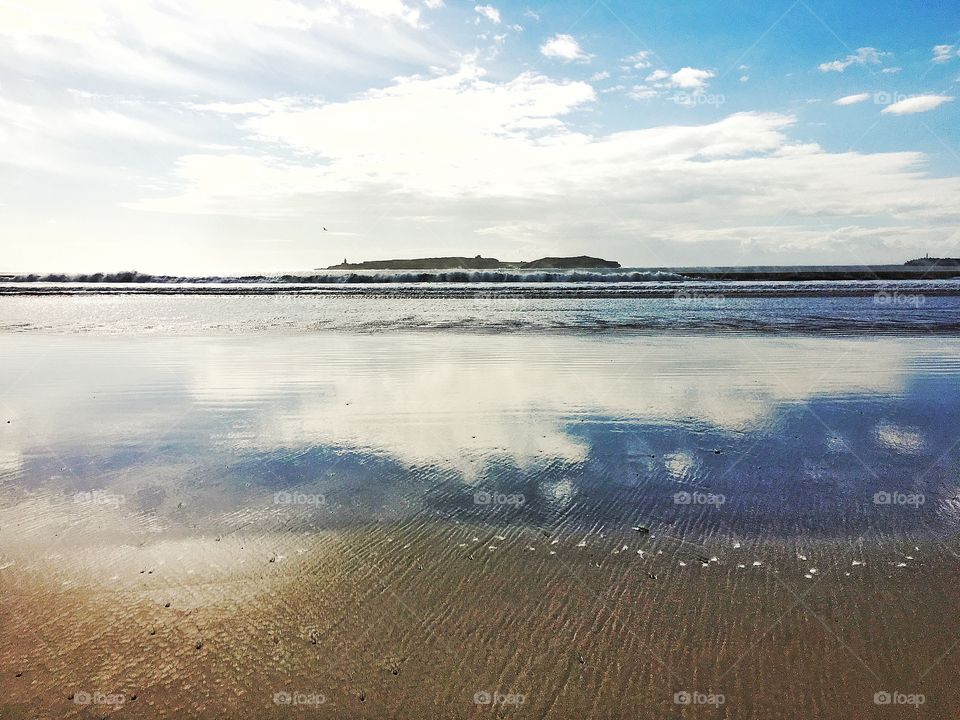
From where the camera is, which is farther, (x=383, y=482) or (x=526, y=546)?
(x=383, y=482)

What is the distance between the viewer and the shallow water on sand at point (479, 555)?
2891mm

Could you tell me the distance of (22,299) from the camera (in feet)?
107

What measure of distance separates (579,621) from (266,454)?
13.2 feet

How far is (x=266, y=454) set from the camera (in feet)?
20.2

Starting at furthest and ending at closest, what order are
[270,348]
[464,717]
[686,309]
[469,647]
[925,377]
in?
[686,309] < [270,348] < [925,377] < [469,647] < [464,717]

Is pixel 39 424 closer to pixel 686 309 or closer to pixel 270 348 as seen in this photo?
pixel 270 348

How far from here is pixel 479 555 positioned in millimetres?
4066

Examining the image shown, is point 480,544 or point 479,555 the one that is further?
point 480,544

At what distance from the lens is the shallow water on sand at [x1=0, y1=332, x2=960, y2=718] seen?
2891 millimetres

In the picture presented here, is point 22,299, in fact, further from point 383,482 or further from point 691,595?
point 691,595

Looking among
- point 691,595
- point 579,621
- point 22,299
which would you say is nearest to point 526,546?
point 579,621

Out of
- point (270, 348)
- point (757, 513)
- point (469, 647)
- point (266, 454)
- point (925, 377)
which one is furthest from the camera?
point (270, 348)

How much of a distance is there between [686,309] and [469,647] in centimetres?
2373

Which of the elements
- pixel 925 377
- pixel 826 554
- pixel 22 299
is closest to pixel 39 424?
pixel 826 554
